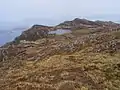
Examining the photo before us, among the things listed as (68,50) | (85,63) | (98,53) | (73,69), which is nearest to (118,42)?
(98,53)

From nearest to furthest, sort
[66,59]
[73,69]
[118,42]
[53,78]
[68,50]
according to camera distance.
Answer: [53,78] < [73,69] < [66,59] < [118,42] < [68,50]

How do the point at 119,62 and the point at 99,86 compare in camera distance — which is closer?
the point at 99,86

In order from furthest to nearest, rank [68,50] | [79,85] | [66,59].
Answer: [68,50] < [66,59] < [79,85]

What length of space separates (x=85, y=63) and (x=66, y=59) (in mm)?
6053

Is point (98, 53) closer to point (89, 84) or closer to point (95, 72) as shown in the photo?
point (95, 72)

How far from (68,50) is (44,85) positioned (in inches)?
1021

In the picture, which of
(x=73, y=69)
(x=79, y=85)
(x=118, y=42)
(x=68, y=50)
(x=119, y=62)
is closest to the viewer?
(x=79, y=85)

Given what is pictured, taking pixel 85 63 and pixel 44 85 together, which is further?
pixel 85 63

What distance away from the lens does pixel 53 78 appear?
33.8 metres

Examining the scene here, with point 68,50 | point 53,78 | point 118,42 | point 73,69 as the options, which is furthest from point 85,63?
Result: point 68,50

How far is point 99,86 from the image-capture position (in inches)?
1236

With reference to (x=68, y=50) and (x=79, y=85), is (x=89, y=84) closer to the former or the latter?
(x=79, y=85)

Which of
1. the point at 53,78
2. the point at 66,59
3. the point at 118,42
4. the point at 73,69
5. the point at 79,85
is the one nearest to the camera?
the point at 79,85

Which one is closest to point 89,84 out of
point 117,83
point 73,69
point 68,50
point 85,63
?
point 117,83
